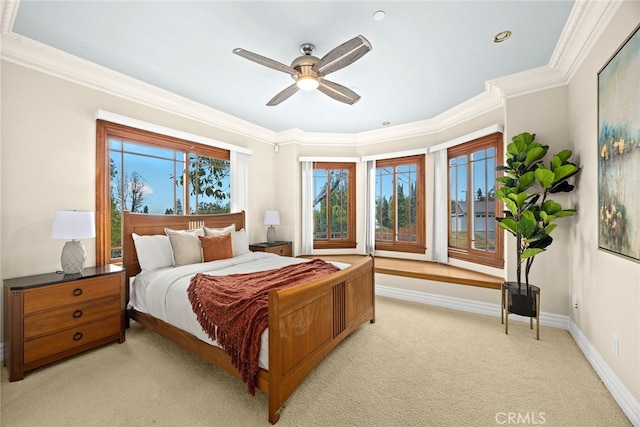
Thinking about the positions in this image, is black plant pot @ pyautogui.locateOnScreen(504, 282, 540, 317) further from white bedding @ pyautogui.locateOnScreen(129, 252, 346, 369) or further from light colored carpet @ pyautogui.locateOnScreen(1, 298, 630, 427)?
white bedding @ pyautogui.locateOnScreen(129, 252, 346, 369)

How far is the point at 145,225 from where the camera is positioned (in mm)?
3193

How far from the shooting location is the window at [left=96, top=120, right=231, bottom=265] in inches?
117

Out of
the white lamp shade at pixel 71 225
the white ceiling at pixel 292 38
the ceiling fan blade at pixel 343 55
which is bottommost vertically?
the white lamp shade at pixel 71 225

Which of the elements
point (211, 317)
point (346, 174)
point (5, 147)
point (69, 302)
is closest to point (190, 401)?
point (211, 317)

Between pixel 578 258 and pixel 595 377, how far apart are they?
1.03 metres

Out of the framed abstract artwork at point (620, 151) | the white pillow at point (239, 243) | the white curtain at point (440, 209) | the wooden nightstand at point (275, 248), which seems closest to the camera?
the framed abstract artwork at point (620, 151)

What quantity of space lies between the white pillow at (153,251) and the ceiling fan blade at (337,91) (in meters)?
2.39

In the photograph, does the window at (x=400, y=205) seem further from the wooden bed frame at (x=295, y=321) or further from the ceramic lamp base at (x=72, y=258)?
the ceramic lamp base at (x=72, y=258)

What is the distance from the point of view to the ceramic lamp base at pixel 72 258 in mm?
2406

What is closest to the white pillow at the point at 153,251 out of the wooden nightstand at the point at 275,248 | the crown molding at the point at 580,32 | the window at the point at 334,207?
the wooden nightstand at the point at 275,248

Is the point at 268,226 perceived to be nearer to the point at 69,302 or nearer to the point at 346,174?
the point at 346,174

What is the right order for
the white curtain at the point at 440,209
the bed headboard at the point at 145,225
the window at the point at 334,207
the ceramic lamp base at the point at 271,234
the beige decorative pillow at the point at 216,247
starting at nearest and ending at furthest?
1. the bed headboard at the point at 145,225
2. the beige decorative pillow at the point at 216,247
3. the white curtain at the point at 440,209
4. the ceramic lamp base at the point at 271,234
5. the window at the point at 334,207

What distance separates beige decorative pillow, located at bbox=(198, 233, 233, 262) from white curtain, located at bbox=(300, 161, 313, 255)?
1.81m

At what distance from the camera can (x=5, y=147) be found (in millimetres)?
2334
